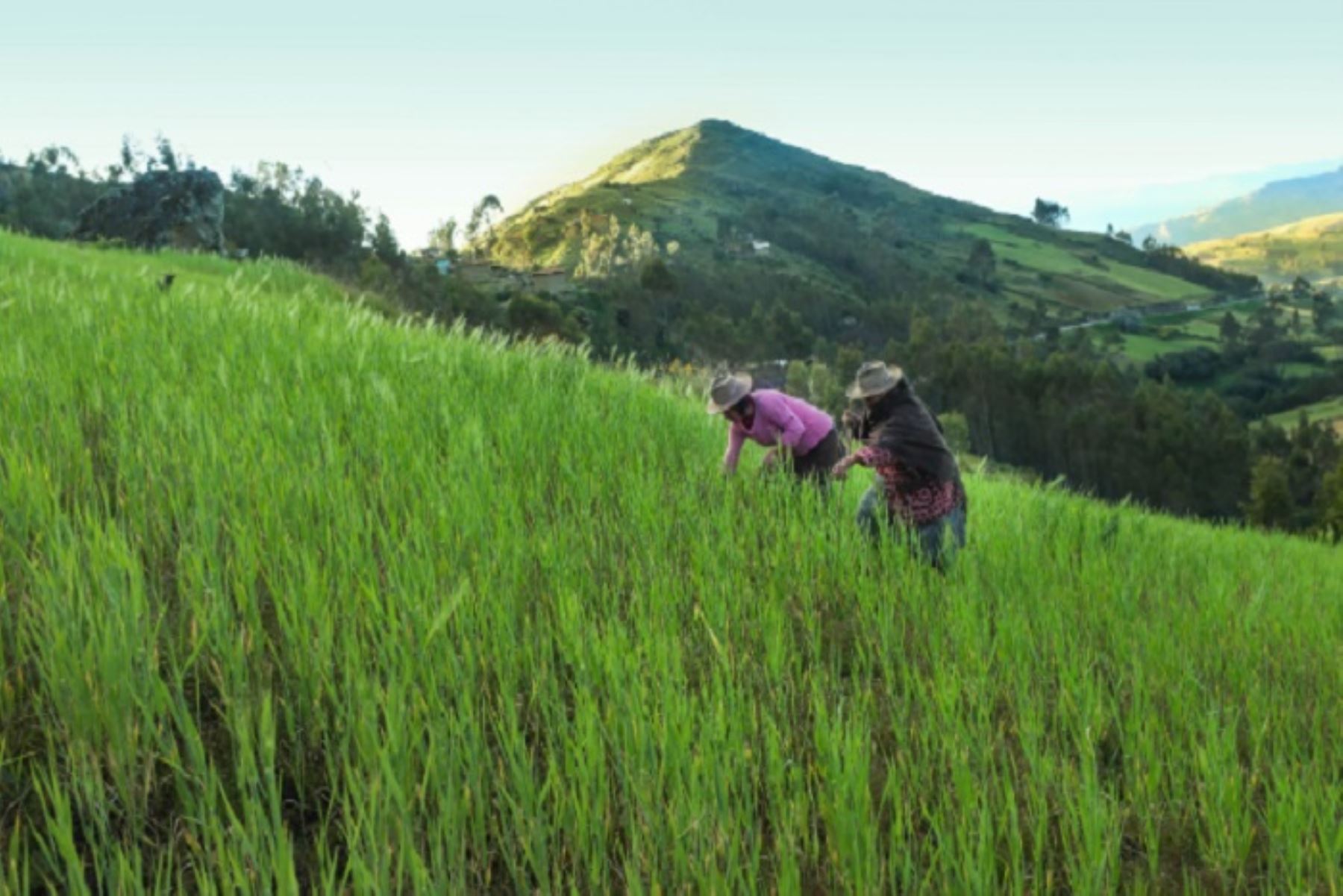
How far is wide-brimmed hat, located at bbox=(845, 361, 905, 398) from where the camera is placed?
5105 millimetres

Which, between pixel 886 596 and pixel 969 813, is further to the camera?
pixel 886 596

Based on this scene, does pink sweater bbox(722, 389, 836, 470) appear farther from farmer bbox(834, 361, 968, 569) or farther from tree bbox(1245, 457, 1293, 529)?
tree bbox(1245, 457, 1293, 529)

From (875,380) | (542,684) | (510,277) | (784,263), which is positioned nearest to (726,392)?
(875,380)

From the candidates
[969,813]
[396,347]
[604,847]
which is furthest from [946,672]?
[396,347]

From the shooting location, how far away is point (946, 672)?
3.00 meters

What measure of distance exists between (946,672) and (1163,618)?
186cm

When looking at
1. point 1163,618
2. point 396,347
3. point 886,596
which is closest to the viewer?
point 886,596

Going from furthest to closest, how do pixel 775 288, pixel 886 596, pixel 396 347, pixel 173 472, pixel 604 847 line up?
pixel 775 288
pixel 396 347
pixel 886 596
pixel 173 472
pixel 604 847

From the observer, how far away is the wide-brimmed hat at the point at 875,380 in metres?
5.11

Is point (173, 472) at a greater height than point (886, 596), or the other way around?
point (173, 472)

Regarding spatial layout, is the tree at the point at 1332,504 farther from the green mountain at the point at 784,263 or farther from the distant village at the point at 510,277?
the green mountain at the point at 784,263

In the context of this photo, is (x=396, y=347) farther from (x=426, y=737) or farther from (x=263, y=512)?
(x=426, y=737)

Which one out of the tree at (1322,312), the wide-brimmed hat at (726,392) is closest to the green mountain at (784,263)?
the tree at (1322,312)

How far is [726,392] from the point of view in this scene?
6223 millimetres
